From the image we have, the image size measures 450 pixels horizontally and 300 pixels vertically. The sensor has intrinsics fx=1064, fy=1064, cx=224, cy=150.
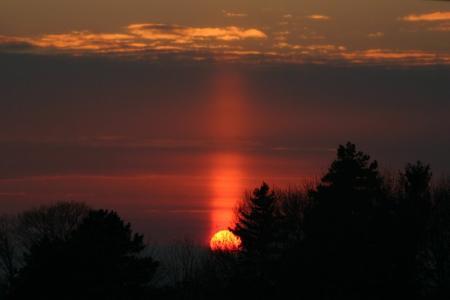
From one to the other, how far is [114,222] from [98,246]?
329cm

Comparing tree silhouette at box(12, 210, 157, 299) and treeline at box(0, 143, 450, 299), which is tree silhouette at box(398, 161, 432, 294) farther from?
tree silhouette at box(12, 210, 157, 299)

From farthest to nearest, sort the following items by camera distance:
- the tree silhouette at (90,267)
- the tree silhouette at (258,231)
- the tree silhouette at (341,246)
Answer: the tree silhouette at (258,231), the tree silhouette at (90,267), the tree silhouette at (341,246)

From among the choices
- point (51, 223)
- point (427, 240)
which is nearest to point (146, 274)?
point (427, 240)

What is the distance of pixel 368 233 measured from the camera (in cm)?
4375

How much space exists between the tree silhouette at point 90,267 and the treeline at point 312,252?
0.05m

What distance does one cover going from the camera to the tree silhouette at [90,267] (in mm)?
48456

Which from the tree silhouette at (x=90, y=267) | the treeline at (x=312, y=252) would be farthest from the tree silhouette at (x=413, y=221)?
the tree silhouette at (x=90, y=267)

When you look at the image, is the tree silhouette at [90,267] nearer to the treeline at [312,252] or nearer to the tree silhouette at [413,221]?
the treeline at [312,252]

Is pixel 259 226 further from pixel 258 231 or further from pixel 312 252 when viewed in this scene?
pixel 312 252

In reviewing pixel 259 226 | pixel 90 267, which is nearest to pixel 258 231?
pixel 259 226

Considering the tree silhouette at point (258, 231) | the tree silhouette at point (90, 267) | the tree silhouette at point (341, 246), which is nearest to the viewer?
the tree silhouette at point (341, 246)

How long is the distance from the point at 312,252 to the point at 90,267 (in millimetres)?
10734

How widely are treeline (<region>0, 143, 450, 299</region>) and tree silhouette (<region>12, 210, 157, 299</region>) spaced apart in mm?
54

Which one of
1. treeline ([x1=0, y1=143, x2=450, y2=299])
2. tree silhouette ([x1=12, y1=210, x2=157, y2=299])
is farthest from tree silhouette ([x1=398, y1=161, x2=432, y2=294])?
tree silhouette ([x1=12, y1=210, x2=157, y2=299])
